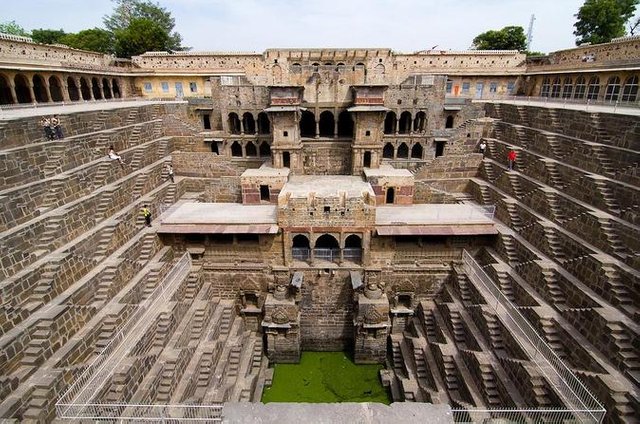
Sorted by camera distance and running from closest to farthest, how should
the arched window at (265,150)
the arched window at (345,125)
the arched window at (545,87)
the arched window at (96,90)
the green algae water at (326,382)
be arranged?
the green algae water at (326,382)
the arched window at (265,150)
the arched window at (345,125)
the arched window at (545,87)
the arched window at (96,90)

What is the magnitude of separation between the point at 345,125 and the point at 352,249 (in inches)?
568

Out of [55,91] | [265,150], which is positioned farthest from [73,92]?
[265,150]

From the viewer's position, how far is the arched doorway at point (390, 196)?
21.7 m

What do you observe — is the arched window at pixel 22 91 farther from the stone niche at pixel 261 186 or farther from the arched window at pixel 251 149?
the stone niche at pixel 261 186

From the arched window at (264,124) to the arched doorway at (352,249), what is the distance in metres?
13.9

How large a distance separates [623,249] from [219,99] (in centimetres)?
2641

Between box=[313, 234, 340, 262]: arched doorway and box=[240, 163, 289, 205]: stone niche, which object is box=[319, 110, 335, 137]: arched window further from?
box=[313, 234, 340, 262]: arched doorway

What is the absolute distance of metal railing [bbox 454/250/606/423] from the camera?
31.3 ft

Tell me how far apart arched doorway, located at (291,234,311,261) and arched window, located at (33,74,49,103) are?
90.8 feet

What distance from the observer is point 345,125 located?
29.4 m

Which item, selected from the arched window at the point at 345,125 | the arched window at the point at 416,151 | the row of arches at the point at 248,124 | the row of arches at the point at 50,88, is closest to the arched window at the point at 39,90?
the row of arches at the point at 50,88

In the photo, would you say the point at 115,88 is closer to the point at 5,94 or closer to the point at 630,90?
the point at 5,94

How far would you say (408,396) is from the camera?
1510cm

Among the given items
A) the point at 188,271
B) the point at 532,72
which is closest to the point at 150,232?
the point at 188,271
